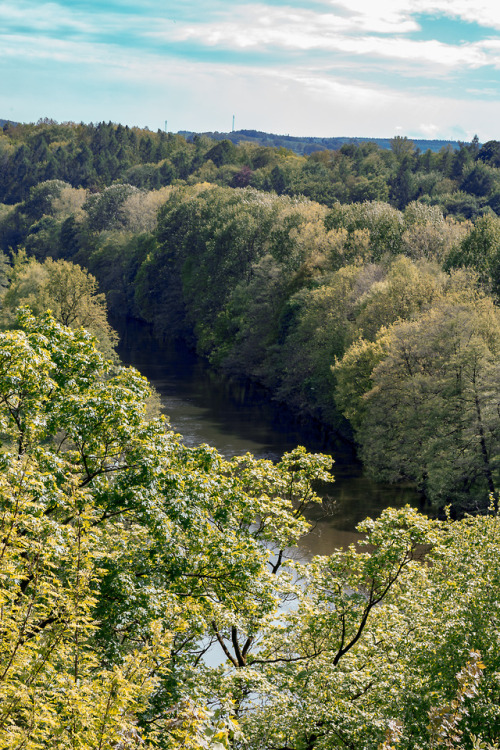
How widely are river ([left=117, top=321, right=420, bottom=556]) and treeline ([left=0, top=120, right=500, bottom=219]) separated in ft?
117

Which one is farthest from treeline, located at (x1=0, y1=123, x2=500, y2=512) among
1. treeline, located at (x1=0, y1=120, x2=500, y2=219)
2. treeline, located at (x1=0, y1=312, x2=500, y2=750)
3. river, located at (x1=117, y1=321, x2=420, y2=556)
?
treeline, located at (x1=0, y1=312, x2=500, y2=750)

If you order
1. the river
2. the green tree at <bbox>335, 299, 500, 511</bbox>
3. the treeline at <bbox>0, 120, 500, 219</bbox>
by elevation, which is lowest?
the river

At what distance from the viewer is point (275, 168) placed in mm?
135625

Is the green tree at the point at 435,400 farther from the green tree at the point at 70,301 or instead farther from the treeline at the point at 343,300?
the green tree at the point at 70,301

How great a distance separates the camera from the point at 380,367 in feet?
145

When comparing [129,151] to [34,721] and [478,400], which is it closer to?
[478,400]

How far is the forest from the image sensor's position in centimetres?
1125

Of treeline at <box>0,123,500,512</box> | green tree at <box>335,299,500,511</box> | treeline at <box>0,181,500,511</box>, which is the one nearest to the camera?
green tree at <box>335,299,500,511</box>

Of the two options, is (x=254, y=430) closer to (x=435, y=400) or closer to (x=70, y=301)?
(x=70, y=301)

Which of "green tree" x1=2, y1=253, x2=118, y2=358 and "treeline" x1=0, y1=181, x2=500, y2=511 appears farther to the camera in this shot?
"green tree" x1=2, y1=253, x2=118, y2=358

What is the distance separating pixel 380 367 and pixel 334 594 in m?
27.4

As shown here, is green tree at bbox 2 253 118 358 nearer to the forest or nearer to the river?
the forest

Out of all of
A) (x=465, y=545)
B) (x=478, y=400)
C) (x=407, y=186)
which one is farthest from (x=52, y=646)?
(x=407, y=186)

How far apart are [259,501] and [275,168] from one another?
4831 inches
